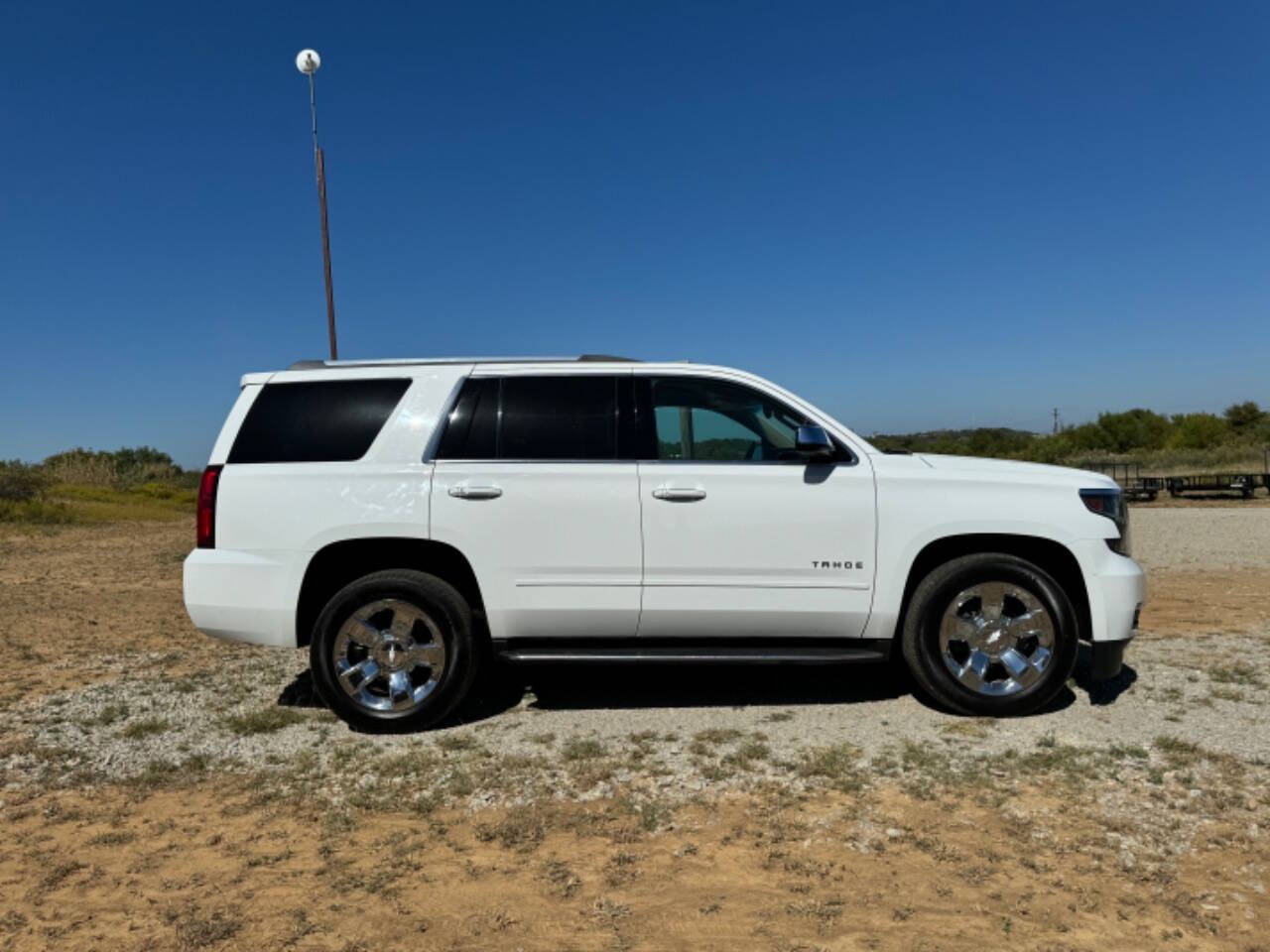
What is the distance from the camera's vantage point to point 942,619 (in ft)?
15.4

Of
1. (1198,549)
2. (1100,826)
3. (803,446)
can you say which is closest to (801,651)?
(803,446)

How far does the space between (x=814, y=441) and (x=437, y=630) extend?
226 centimetres

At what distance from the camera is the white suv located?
4648 millimetres

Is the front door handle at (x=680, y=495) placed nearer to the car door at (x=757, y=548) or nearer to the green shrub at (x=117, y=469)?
the car door at (x=757, y=548)

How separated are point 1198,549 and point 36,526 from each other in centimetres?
2304

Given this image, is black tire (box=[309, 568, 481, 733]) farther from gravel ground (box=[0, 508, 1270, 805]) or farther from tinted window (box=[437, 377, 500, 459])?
tinted window (box=[437, 377, 500, 459])

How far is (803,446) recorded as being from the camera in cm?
457

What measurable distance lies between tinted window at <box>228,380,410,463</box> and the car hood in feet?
→ 10.2

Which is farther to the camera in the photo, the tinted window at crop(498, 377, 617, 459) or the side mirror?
the tinted window at crop(498, 377, 617, 459)

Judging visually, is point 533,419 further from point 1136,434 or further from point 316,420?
point 1136,434

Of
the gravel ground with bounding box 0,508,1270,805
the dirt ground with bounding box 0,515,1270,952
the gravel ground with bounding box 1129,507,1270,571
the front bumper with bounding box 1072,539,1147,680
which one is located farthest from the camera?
the gravel ground with bounding box 1129,507,1270,571

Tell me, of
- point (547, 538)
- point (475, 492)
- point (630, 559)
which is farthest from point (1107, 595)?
point (475, 492)

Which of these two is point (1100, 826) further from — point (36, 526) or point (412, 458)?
point (36, 526)

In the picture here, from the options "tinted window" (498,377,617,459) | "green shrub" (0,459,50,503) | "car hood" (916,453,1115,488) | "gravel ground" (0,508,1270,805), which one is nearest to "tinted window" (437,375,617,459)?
"tinted window" (498,377,617,459)
